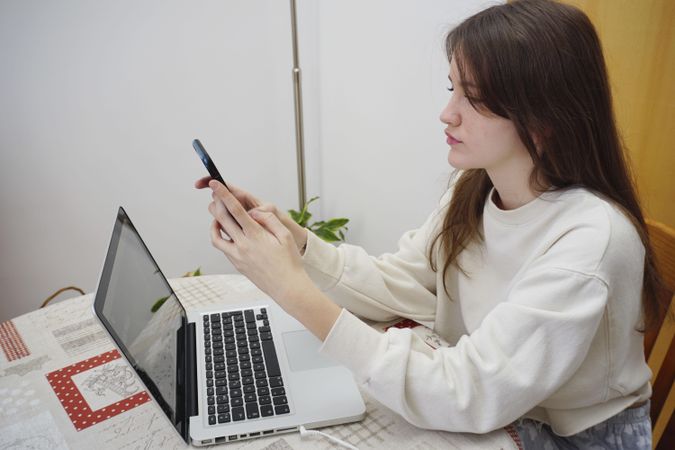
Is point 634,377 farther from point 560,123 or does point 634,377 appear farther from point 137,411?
point 137,411

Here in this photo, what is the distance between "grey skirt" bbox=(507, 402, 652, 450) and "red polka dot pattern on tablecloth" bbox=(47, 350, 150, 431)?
0.61 m

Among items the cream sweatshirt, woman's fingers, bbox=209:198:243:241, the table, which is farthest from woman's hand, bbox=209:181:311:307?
the table

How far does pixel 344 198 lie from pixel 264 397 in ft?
5.20

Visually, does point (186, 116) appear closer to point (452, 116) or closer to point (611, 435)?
point (452, 116)

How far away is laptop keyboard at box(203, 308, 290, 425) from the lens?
2.38 ft

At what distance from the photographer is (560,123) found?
2.41ft

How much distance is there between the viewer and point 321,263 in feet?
3.22

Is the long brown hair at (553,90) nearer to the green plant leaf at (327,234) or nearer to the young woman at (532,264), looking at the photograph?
the young woman at (532,264)

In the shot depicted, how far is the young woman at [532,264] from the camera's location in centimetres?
67

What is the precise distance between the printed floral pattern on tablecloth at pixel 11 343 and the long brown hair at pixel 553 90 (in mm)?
854

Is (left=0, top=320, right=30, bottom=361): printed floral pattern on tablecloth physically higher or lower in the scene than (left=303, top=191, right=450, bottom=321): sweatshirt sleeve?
lower

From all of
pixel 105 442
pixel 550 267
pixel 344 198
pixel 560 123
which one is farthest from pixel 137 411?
pixel 344 198

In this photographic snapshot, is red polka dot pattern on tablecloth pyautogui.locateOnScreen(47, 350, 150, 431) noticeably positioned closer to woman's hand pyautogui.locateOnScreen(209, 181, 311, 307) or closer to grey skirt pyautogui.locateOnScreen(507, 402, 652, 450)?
woman's hand pyautogui.locateOnScreen(209, 181, 311, 307)

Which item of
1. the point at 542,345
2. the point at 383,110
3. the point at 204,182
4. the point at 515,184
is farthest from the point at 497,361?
the point at 383,110
